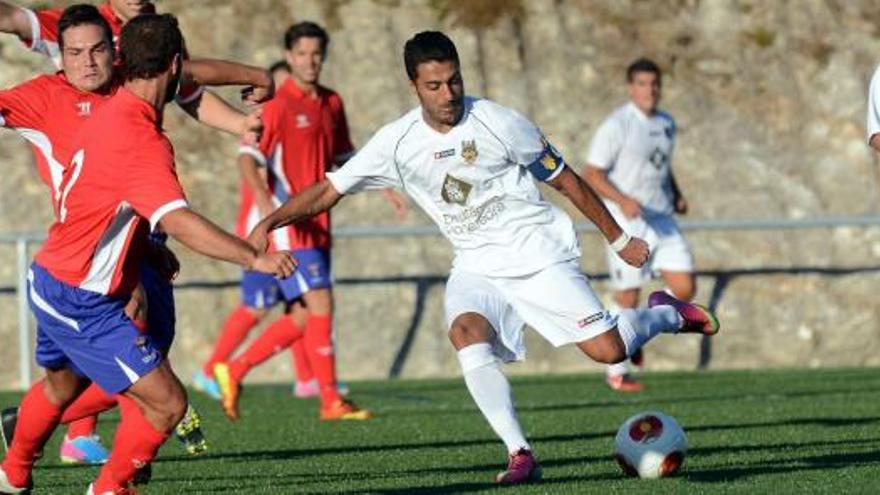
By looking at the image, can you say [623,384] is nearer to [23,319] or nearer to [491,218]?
[23,319]

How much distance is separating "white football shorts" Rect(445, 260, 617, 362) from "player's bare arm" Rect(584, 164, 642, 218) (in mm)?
5645

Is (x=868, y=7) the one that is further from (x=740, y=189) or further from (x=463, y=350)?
(x=463, y=350)

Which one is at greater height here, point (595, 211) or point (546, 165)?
point (546, 165)

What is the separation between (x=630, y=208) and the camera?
1472 centimetres

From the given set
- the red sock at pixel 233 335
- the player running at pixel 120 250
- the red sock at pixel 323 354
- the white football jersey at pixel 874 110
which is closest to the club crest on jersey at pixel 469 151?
the player running at pixel 120 250

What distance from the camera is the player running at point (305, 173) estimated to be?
13.1 metres

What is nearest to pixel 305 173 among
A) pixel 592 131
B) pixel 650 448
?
pixel 650 448

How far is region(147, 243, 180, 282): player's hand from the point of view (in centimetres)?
840

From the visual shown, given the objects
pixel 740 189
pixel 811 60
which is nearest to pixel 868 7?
pixel 811 60

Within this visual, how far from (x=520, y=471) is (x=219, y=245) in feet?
6.91

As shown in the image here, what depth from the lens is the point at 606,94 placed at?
71.0 feet

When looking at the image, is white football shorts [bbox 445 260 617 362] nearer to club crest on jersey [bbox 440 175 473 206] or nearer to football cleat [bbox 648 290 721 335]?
club crest on jersey [bbox 440 175 473 206]

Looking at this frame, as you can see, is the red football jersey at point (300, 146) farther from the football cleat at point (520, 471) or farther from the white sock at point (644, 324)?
the football cleat at point (520, 471)

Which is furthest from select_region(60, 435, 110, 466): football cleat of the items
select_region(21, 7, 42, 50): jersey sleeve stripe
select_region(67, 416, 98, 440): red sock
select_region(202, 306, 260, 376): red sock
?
select_region(202, 306, 260, 376): red sock
